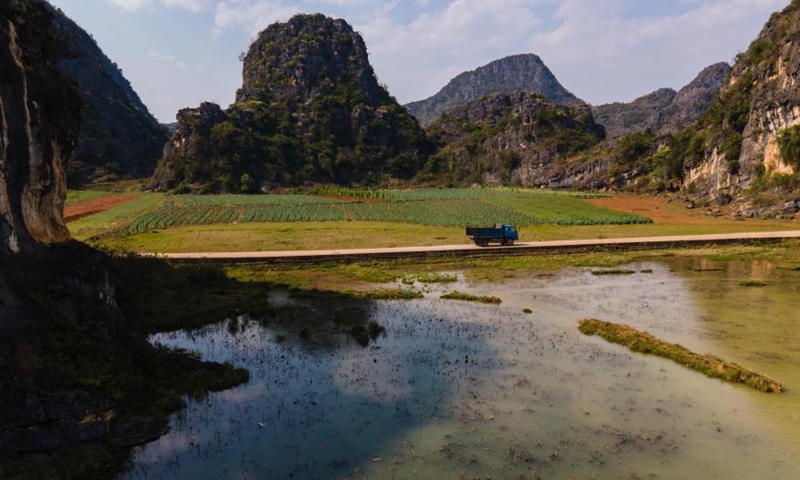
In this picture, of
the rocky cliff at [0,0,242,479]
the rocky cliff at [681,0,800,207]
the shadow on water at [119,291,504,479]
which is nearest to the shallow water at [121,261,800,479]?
the shadow on water at [119,291,504,479]

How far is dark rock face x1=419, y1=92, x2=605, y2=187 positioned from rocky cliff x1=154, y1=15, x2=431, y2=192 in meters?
12.5

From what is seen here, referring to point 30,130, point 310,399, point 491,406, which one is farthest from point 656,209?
point 30,130

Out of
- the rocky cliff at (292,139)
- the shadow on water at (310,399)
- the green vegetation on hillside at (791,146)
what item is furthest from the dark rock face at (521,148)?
the shadow on water at (310,399)

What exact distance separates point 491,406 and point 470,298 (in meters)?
14.0

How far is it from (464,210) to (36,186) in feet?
229

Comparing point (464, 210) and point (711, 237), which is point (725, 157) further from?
point (711, 237)

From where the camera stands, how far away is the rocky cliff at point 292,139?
148 metres

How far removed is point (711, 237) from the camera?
49219 mm

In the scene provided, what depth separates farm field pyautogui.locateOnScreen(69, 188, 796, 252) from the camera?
50938mm

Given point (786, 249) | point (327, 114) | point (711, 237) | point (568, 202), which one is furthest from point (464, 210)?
point (327, 114)

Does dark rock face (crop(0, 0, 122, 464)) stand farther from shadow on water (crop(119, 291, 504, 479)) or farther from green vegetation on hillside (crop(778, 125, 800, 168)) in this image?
green vegetation on hillside (crop(778, 125, 800, 168))

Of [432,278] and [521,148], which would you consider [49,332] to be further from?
[521,148]

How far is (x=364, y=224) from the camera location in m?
66.9

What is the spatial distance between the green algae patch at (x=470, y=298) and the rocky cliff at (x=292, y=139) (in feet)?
394
